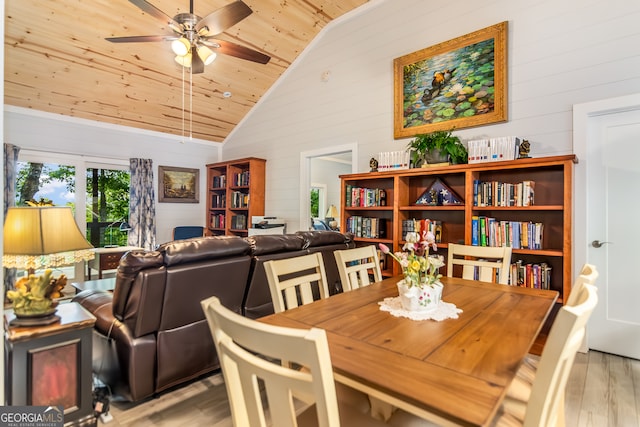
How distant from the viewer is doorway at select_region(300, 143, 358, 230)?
16.2ft

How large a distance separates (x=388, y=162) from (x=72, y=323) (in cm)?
324

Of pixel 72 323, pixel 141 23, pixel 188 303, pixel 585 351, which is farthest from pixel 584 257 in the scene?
pixel 141 23

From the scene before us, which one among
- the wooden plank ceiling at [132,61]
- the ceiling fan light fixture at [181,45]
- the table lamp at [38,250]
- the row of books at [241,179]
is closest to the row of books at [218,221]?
the row of books at [241,179]

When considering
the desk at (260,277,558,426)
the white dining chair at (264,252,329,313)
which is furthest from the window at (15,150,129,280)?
the desk at (260,277,558,426)

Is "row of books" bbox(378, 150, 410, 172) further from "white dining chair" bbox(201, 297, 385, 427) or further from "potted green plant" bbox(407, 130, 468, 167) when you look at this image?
"white dining chair" bbox(201, 297, 385, 427)

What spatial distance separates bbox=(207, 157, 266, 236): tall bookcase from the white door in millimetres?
4442

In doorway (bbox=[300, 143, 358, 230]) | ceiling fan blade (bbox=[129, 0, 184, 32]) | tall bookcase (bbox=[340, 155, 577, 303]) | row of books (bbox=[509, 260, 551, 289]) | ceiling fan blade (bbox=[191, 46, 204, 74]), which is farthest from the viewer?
doorway (bbox=[300, 143, 358, 230])

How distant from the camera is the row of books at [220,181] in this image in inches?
249

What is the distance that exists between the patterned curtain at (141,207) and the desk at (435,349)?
495 centimetres

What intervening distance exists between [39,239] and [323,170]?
21.5 feet

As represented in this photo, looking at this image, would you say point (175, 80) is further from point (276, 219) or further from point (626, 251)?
point (626, 251)

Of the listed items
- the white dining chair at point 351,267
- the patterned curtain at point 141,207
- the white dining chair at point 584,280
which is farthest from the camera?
the patterned curtain at point 141,207

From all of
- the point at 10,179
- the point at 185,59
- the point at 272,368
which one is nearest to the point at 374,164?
the point at 185,59

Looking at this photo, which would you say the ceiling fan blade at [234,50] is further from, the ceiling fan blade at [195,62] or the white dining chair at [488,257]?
the white dining chair at [488,257]
